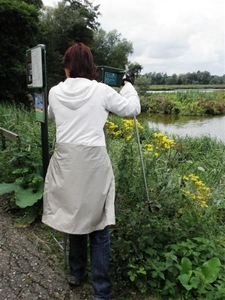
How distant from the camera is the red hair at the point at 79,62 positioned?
1.91m

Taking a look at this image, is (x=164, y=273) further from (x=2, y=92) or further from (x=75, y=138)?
(x=2, y=92)

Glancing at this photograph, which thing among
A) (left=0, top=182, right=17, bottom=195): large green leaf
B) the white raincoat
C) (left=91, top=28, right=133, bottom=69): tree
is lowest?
(left=0, top=182, right=17, bottom=195): large green leaf

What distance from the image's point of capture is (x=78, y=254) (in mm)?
2180

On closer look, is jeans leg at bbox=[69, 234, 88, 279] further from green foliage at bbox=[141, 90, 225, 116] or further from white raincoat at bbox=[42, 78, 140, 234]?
green foliage at bbox=[141, 90, 225, 116]

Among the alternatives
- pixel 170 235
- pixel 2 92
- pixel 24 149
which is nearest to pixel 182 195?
pixel 170 235

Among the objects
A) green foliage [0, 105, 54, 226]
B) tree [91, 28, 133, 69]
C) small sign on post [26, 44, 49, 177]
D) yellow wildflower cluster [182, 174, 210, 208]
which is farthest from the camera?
tree [91, 28, 133, 69]

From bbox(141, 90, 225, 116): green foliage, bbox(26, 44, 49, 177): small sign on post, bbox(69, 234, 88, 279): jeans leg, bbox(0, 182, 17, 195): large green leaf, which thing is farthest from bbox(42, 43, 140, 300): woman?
bbox(141, 90, 225, 116): green foliage

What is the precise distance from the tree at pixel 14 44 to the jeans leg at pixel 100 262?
10.6 meters

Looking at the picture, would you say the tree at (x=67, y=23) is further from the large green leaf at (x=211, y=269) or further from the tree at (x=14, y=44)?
the large green leaf at (x=211, y=269)

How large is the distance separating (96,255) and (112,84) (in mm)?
1089

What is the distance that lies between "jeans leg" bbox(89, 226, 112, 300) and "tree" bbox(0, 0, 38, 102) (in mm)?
10579

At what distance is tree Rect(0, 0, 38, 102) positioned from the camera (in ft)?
37.7

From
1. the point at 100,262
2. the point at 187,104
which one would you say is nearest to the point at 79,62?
the point at 100,262

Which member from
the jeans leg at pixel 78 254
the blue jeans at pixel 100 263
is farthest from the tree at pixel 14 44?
the blue jeans at pixel 100 263
